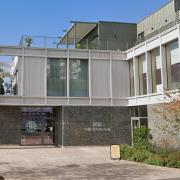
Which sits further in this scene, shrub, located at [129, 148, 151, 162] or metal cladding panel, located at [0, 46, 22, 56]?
metal cladding panel, located at [0, 46, 22, 56]

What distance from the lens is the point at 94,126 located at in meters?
30.2

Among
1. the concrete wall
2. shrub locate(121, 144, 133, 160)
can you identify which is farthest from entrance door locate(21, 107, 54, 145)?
shrub locate(121, 144, 133, 160)

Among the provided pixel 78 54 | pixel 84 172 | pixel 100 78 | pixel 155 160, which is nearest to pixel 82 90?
pixel 100 78

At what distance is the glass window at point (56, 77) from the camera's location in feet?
99.1

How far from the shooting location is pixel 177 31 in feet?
79.6

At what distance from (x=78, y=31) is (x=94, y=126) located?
11.3 m

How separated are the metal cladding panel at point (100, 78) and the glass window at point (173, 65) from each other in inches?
266

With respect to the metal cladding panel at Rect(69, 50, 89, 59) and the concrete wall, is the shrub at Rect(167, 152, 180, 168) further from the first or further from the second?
the concrete wall

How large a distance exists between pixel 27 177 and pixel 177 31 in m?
14.8

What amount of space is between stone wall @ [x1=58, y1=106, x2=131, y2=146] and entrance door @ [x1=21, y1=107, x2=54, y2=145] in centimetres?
234

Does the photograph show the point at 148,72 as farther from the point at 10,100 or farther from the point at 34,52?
the point at 10,100

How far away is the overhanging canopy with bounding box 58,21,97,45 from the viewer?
110 feet

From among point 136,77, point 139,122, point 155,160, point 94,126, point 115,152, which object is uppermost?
point 136,77

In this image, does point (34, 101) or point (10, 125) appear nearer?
point (34, 101)
